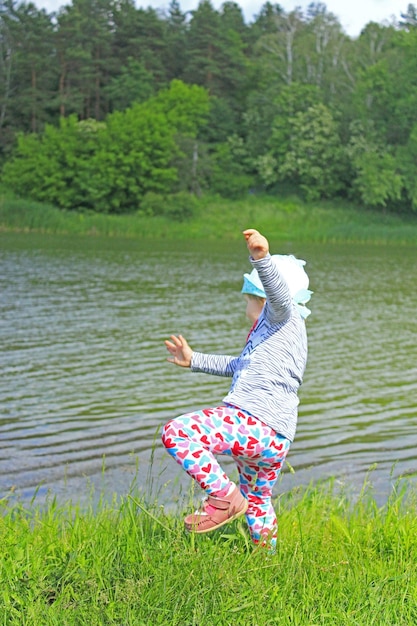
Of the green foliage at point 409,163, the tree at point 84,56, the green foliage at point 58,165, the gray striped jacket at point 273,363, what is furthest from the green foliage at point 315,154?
the gray striped jacket at point 273,363

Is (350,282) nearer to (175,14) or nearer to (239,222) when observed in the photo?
(239,222)

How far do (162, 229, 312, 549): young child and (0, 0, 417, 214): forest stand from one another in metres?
38.7

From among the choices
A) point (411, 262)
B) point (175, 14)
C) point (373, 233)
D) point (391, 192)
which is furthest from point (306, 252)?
point (175, 14)

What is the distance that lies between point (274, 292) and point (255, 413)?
464 mm

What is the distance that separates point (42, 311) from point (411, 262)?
16331 mm

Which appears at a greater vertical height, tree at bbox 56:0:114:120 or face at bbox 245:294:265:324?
tree at bbox 56:0:114:120

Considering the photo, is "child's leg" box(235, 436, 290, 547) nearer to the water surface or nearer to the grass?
the grass

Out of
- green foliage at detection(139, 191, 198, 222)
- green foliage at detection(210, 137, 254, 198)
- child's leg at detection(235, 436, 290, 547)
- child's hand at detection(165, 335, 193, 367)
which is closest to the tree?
green foliage at detection(210, 137, 254, 198)

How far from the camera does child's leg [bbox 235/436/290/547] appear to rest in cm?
353

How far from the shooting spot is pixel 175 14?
6525 cm

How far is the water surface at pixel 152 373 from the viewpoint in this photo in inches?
286

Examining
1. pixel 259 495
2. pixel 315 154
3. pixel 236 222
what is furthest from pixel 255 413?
pixel 315 154

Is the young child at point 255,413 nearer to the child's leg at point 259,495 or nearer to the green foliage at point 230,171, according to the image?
the child's leg at point 259,495

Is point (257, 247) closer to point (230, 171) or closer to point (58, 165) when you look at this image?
point (58, 165)
